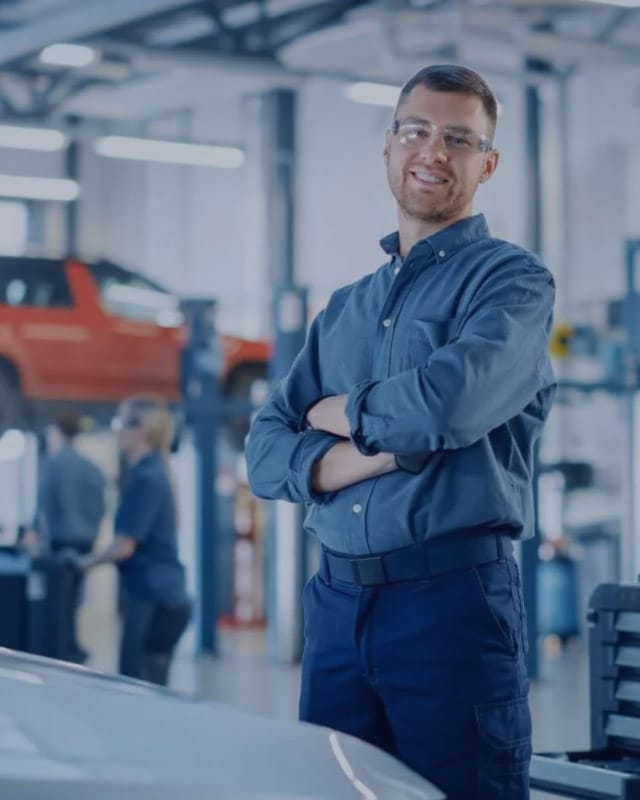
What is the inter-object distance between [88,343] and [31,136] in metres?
1.65

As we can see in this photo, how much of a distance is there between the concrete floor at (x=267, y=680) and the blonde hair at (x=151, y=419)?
1.21 metres

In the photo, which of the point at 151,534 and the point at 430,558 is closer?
the point at 430,558

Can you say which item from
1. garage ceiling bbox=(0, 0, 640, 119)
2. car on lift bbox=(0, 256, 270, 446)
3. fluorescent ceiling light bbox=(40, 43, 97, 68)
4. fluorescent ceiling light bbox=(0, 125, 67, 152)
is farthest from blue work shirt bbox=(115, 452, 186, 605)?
fluorescent ceiling light bbox=(0, 125, 67, 152)

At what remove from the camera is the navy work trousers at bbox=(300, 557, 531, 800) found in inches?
96.9

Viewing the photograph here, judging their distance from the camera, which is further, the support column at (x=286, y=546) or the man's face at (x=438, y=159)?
the support column at (x=286, y=546)

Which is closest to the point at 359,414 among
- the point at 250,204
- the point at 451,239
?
the point at 451,239

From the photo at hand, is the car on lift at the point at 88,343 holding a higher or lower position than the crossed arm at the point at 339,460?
higher

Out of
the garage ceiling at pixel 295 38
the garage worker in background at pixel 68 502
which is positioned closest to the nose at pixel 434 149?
the garage ceiling at pixel 295 38

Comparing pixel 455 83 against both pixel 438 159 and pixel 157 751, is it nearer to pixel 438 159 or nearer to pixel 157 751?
pixel 438 159

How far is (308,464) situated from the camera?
2.65 meters

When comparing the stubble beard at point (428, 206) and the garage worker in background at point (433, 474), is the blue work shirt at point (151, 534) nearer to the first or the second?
the garage worker in background at point (433, 474)

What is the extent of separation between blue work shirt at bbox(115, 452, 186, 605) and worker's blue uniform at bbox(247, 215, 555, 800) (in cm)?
461

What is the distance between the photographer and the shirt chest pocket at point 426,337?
2.58m

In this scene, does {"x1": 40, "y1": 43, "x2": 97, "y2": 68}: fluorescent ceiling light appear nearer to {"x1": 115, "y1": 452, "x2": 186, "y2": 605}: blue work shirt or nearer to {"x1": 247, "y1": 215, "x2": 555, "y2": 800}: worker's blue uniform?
{"x1": 115, "y1": 452, "x2": 186, "y2": 605}: blue work shirt
